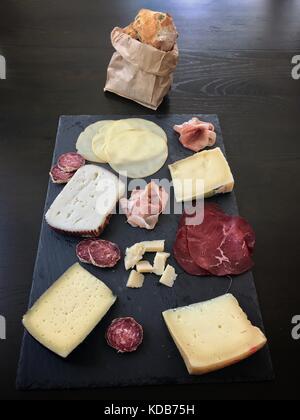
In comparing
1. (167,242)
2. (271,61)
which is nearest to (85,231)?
(167,242)

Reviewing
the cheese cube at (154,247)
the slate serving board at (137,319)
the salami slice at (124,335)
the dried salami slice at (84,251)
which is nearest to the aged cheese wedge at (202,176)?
the slate serving board at (137,319)

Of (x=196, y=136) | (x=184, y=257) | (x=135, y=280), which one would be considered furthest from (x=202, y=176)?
(x=135, y=280)

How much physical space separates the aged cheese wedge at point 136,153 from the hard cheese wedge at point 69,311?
346 mm

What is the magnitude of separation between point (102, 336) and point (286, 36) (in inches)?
52.3

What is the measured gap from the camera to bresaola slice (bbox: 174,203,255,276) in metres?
1.09

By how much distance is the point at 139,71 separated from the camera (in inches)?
55.7

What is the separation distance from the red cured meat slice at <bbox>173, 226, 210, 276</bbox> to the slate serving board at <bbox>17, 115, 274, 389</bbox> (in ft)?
0.05

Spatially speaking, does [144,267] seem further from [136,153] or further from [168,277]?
[136,153]

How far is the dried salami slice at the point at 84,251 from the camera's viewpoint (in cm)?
110

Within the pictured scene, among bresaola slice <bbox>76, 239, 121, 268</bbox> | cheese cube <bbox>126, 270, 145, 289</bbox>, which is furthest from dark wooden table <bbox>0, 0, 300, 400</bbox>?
cheese cube <bbox>126, 270, 145, 289</bbox>

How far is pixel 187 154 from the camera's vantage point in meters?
1.33

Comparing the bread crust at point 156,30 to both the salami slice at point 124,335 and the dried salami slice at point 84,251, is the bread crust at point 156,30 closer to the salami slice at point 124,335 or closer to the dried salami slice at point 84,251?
the dried salami slice at point 84,251
